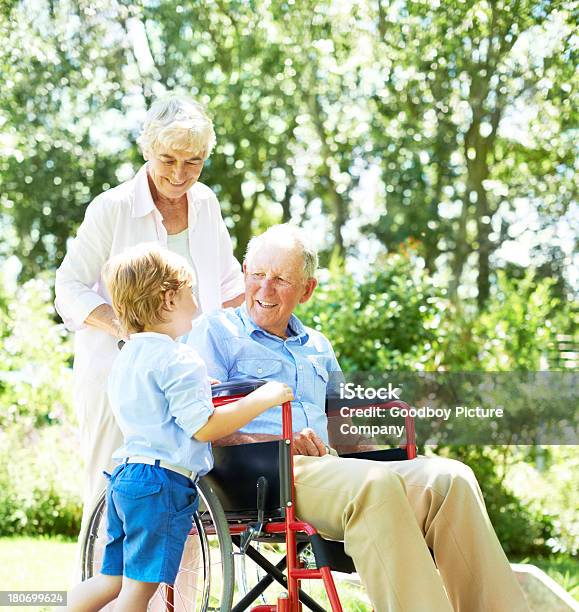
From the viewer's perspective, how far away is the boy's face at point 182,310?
2.04 metres

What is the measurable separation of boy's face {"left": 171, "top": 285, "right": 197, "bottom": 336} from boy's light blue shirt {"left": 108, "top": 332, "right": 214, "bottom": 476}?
5 cm

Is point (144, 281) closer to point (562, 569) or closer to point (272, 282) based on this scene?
point (272, 282)

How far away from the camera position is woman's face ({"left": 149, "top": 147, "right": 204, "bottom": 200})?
97.4 inches

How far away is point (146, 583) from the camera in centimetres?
194

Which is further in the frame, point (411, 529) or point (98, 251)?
point (98, 251)

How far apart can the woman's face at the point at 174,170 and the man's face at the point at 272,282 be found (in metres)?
0.30

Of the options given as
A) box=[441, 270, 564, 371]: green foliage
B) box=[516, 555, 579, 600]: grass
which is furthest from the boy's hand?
box=[441, 270, 564, 371]: green foliage

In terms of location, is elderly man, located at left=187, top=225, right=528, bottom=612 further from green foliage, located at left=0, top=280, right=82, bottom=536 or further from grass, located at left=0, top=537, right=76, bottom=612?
green foliage, located at left=0, top=280, right=82, bottom=536

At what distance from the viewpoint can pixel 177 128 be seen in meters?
2.44

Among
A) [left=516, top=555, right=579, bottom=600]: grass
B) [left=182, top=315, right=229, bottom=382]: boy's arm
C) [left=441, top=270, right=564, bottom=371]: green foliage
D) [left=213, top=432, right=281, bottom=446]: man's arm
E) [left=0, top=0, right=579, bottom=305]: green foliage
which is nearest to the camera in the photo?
[left=213, top=432, right=281, bottom=446]: man's arm

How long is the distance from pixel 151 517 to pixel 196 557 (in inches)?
25.4

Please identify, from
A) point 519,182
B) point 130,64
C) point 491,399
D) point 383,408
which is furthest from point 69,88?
point 383,408

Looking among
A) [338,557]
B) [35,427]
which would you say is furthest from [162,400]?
[35,427]

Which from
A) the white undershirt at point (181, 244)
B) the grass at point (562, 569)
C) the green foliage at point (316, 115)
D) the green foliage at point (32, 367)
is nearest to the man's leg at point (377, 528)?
the white undershirt at point (181, 244)
